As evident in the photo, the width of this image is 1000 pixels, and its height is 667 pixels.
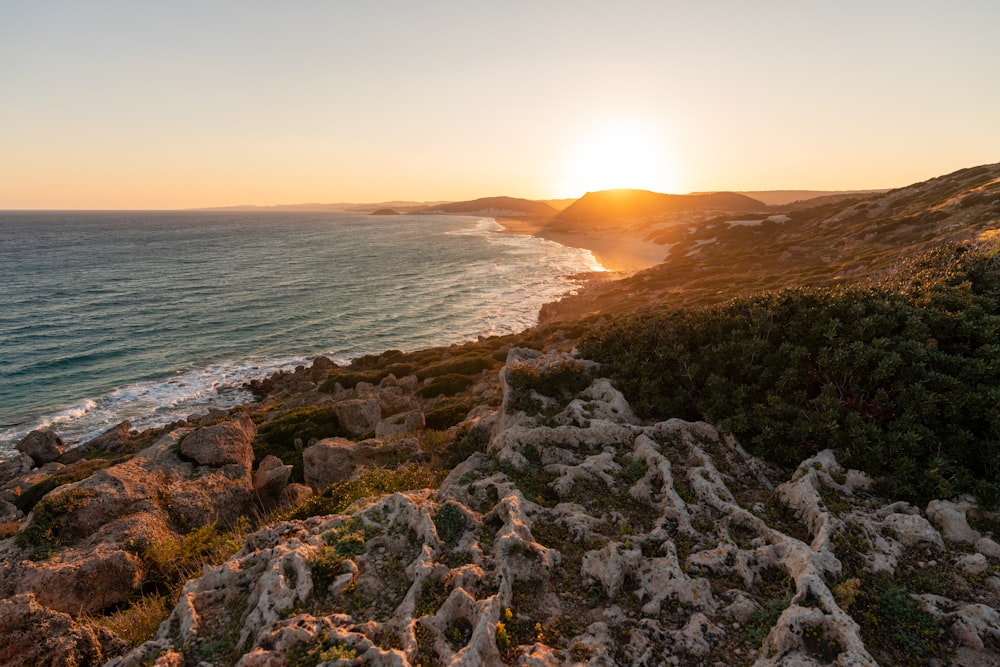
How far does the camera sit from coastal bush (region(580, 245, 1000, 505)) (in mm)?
9703

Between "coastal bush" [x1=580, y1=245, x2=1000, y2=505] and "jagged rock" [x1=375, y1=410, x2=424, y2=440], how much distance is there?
10724 millimetres

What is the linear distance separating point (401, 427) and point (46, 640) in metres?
14.6

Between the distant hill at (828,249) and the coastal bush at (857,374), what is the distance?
23548 millimetres

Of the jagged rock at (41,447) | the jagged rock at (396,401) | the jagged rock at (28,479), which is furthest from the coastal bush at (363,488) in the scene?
the jagged rock at (41,447)

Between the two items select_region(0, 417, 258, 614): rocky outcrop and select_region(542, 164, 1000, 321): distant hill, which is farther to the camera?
select_region(542, 164, 1000, 321): distant hill

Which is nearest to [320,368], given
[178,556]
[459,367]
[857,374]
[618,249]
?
[459,367]

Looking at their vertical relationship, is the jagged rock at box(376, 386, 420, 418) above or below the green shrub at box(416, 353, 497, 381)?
below

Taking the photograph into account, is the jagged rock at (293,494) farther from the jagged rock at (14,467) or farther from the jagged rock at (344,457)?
the jagged rock at (14,467)

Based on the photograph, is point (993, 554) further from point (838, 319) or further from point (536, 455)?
point (536, 455)

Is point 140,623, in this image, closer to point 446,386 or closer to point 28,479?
point 446,386

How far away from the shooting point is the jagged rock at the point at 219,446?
56.3ft

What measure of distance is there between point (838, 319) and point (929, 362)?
7.11ft

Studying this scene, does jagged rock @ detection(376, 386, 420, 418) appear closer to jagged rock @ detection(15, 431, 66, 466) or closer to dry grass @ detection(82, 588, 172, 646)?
dry grass @ detection(82, 588, 172, 646)

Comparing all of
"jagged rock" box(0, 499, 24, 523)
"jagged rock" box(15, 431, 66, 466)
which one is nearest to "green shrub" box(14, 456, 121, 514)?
"jagged rock" box(0, 499, 24, 523)
